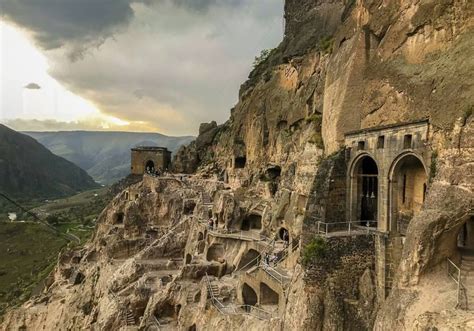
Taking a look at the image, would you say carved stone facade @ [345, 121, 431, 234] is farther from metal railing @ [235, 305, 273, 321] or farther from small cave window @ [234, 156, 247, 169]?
small cave window @ [234, 156, 247, 169]

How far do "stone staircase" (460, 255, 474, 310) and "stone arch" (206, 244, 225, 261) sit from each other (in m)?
24.0

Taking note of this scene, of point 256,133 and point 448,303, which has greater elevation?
point 256,133

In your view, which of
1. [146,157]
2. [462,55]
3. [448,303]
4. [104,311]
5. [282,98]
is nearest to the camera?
[448,303]

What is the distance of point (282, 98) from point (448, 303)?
34076 mm

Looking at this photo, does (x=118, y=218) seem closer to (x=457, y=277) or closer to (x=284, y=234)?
(x=284, y=234)

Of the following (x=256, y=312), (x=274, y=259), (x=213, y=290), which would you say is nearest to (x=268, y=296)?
(x=256, y=312)

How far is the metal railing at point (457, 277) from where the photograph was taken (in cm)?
1395

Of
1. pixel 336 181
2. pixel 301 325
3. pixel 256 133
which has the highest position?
pixel 256 133

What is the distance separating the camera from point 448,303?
14.3 m

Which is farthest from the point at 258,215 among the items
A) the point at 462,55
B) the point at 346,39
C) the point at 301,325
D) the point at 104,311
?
the point at 462,55

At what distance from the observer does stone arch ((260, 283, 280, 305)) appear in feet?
86.2

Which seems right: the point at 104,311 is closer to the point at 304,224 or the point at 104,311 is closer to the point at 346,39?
the point at 304,224

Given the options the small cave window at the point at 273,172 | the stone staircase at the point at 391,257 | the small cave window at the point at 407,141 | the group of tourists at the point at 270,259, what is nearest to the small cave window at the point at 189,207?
the small cave window at the point at 273,172

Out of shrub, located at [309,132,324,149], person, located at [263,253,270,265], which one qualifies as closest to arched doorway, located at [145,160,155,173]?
shrub, located at [309,132,324,149]
